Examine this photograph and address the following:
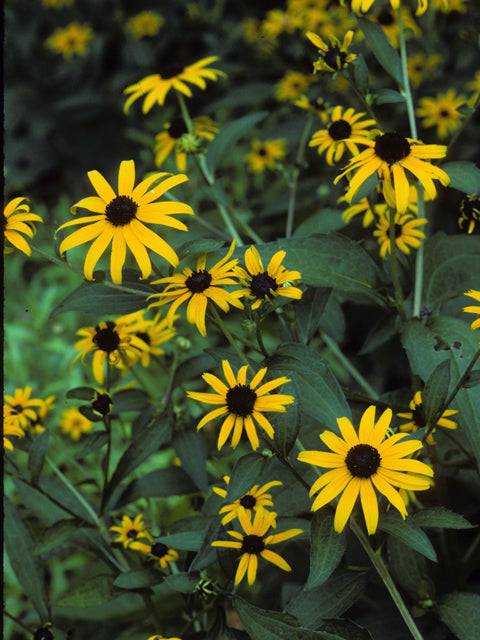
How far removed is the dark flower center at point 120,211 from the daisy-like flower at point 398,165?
25 cm

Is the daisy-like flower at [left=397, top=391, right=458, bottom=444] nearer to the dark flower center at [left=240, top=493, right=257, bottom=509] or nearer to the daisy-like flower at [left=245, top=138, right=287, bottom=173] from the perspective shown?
the dark flower center at [left=240, top=493, right=257, bottom=509]

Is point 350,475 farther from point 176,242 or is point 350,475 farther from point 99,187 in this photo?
point 176,242

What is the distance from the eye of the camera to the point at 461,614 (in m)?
1.07

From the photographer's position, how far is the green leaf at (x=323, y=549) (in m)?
0.90

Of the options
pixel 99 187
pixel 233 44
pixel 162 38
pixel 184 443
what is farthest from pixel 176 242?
pixel 162 38

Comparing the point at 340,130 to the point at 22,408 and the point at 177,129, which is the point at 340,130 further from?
the point at 22,408

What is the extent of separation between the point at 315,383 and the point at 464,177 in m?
0.38

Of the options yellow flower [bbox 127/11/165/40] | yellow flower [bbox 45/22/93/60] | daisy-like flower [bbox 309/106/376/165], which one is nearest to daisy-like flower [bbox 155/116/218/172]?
daisy-like flower [bbox 309/106/376/165]

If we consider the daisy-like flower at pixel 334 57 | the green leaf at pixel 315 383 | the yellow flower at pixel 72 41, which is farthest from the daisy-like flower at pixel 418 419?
the yellow flower at pixel 72 41

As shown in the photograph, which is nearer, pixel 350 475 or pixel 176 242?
pixel 350 475

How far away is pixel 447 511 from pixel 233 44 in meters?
2.44

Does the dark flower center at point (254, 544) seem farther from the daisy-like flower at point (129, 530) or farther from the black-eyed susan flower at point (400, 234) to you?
the black-eyed susan flower at point (400, 234)

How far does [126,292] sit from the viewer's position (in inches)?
42.9

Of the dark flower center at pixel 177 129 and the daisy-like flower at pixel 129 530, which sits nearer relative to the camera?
the daisy-like flower at pixel 129 530
